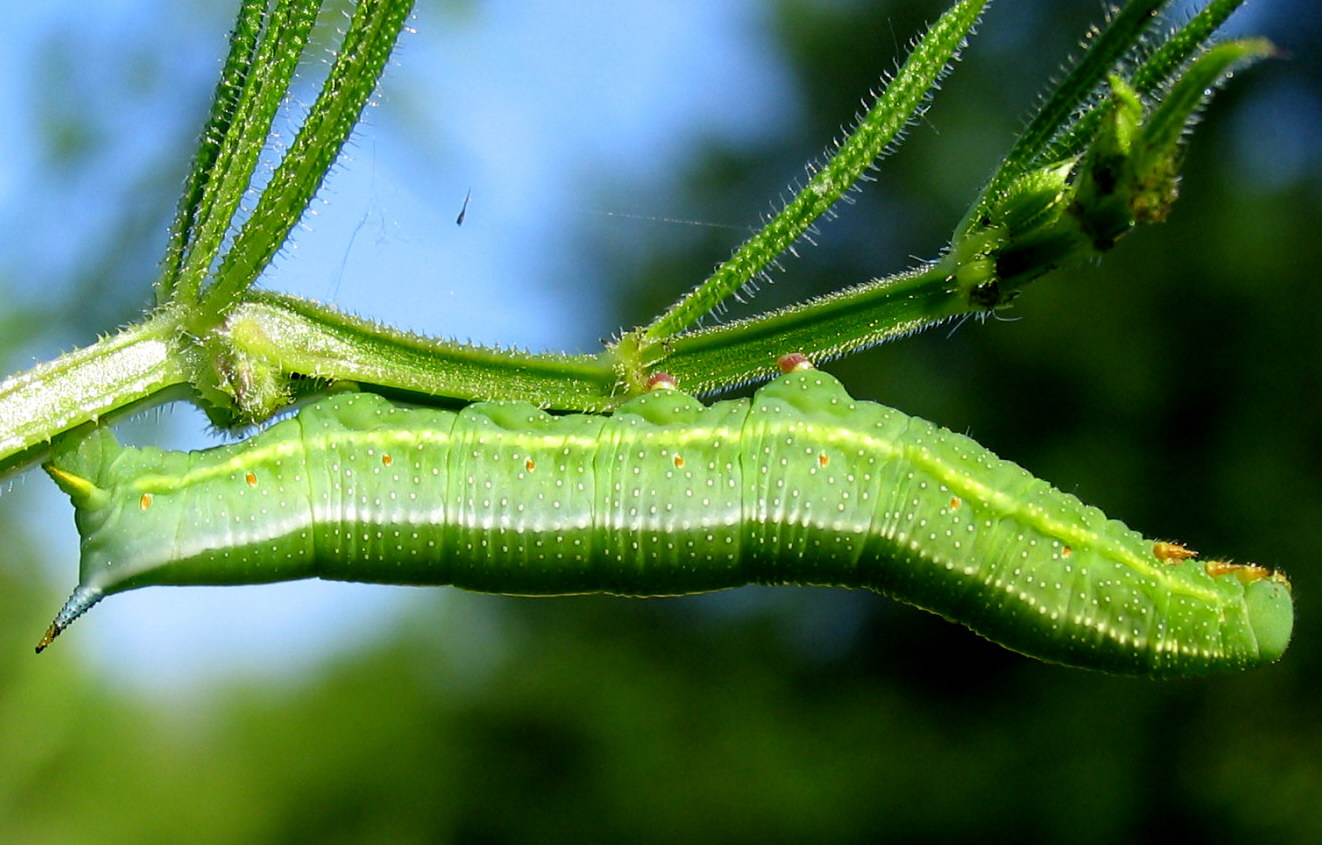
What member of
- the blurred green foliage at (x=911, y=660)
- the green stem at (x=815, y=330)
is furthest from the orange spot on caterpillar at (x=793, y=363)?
the blurred green foliage at (x=911, y=660)

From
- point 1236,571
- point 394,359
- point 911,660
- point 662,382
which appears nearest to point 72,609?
point 394,359

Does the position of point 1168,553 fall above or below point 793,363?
below

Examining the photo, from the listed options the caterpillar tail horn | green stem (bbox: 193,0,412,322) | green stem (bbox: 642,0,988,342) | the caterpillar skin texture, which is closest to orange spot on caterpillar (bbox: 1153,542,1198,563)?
the caterpillar skin texture

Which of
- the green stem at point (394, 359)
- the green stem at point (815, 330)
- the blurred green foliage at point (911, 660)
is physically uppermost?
the blurred green foliage at point (911, 660)

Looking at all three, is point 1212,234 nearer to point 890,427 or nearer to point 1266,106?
point 1266,106

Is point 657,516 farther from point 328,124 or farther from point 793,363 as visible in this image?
point 328,124

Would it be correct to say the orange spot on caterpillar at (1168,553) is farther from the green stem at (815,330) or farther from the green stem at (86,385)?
the green stem at (86,385)

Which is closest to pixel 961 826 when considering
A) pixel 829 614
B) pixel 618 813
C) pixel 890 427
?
pixel 829 614
